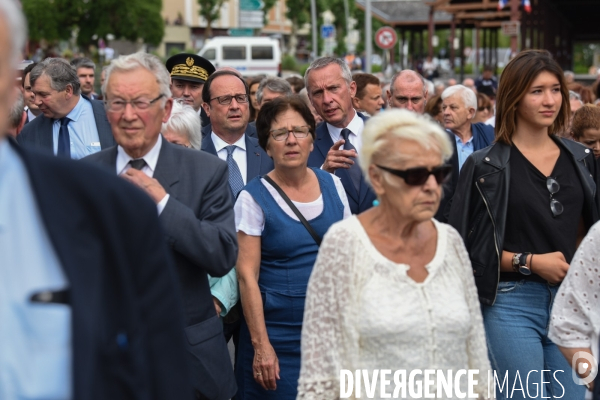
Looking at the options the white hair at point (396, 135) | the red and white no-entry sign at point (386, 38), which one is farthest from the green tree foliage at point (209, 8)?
the white hair at point (396, 135)

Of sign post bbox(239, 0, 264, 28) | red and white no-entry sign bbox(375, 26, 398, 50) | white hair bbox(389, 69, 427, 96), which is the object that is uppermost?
sign post bbox(239, 0, 264, 28)

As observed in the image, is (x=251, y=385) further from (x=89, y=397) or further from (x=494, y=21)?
(x=494, y=21)

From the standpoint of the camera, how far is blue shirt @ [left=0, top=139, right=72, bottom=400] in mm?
1816

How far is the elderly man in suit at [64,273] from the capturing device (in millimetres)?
1820

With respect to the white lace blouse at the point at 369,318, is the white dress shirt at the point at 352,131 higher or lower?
higher

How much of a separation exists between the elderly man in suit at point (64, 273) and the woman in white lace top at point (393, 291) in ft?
4.21

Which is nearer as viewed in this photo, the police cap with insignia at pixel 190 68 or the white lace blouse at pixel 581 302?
the white lace blouse at pixel 581 302

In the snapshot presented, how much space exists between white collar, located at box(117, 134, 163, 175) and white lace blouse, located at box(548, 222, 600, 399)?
5.47 ft

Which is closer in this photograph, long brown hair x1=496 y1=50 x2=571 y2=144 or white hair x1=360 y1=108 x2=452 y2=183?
white hair x1=360 y1=108 x2=452 y2=183

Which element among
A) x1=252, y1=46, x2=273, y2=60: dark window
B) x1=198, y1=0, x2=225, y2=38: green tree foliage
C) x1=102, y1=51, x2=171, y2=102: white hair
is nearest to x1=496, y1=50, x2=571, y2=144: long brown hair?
x1=102, y1=51, x2=171, y2=102: white hair

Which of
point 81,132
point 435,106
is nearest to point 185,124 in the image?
point 81,132

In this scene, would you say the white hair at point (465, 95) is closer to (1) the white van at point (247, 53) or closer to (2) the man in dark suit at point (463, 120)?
(2) the man in dark suit at point (463, 120)

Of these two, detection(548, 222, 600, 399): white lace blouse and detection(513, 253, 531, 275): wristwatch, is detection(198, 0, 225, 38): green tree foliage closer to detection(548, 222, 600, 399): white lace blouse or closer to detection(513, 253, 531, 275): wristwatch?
detection(513, 253, 531, 275): wristwatch

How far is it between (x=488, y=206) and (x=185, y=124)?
5.39 feet
